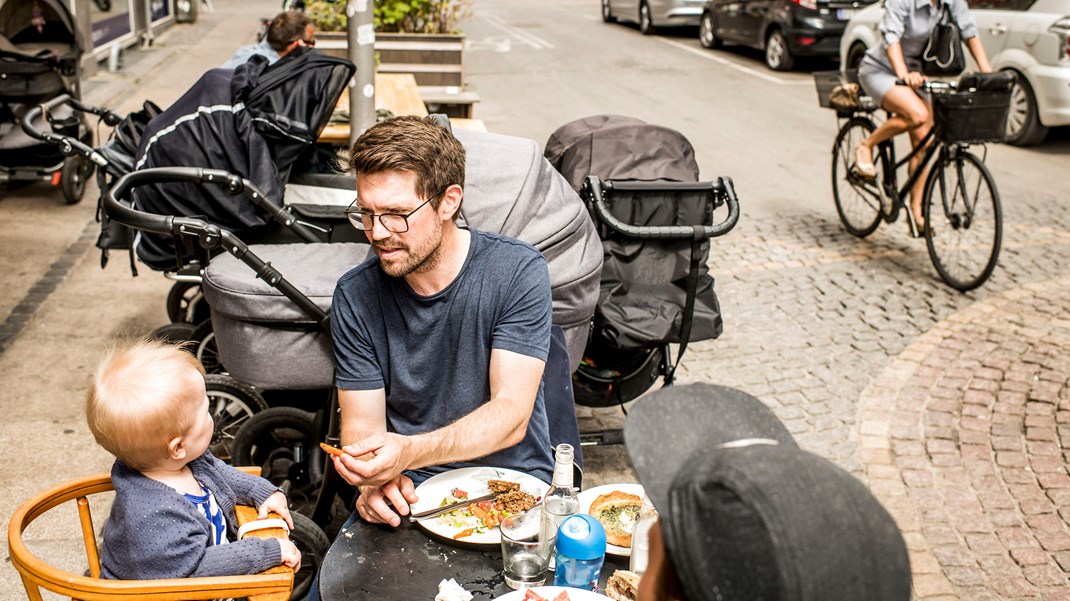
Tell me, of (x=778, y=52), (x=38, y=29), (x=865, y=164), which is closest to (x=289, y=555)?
(x=865, y=164)

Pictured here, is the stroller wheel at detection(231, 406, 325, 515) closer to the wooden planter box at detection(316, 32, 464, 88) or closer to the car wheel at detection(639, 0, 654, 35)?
Answer: the wooden planter box at detection(316, 32, 464, 88)

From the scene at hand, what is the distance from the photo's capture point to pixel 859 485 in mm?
1390

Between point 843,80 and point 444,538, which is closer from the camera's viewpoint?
point 444,538

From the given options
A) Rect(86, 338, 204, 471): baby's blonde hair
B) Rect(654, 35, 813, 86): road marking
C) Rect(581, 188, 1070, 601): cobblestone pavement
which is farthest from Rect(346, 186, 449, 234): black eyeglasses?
Rect(654, 35, 813, 86): road marking

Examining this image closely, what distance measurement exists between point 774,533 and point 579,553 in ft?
3.52

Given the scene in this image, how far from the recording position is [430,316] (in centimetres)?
305

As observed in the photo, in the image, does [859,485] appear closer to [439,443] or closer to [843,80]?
[439,443]

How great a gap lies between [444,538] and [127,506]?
31.8 inches

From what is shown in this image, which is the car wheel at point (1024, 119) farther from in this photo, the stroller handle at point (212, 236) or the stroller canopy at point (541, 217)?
the stroller handle at point (212, 236)

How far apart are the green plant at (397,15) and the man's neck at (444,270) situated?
7.59m

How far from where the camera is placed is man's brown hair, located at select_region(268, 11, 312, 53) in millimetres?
6613

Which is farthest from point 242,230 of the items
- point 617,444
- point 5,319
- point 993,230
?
point 993,230

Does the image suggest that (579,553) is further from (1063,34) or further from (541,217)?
(1063,34)

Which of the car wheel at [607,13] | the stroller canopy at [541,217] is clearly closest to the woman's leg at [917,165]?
the stroller canopy at [541,217]
